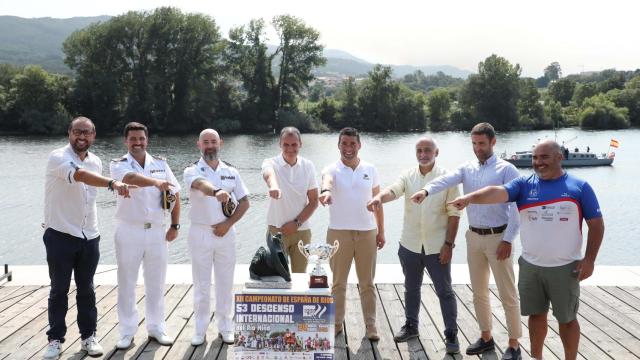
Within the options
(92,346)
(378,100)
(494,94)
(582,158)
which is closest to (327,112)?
(378,100)

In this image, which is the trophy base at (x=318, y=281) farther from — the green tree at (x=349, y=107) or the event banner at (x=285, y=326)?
the green tree at (x=349, y=107)

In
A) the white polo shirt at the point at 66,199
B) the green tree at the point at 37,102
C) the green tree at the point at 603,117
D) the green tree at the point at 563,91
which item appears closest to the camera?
the white polo shirt at the point at 66,199

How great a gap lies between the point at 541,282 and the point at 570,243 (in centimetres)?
34

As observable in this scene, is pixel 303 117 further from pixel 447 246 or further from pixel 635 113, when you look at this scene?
pixel 447 246

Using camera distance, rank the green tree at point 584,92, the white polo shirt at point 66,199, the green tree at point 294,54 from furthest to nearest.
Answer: the green tree at point 584,92, the green tree at point 294,54, the white polo shirt at point 66,199

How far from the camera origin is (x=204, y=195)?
4.47 m

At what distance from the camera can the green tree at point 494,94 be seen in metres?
56.7

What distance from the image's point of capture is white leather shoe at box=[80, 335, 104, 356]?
432cm

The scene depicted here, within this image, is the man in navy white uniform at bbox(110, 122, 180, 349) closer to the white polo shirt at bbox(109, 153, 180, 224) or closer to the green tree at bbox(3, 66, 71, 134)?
the white polo shirt at bbox(109, 153, 180, 224)

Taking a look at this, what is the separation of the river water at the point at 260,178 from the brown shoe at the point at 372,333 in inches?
322

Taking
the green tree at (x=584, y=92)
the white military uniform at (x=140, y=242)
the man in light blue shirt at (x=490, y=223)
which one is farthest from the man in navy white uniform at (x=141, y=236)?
the green tree at (x=584, y=92)

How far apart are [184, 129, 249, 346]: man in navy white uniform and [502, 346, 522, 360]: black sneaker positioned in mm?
2071

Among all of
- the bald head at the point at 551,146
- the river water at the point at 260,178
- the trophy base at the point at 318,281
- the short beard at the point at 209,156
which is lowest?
the river water at the point at 260,178

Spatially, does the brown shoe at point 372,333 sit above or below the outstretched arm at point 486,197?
below
